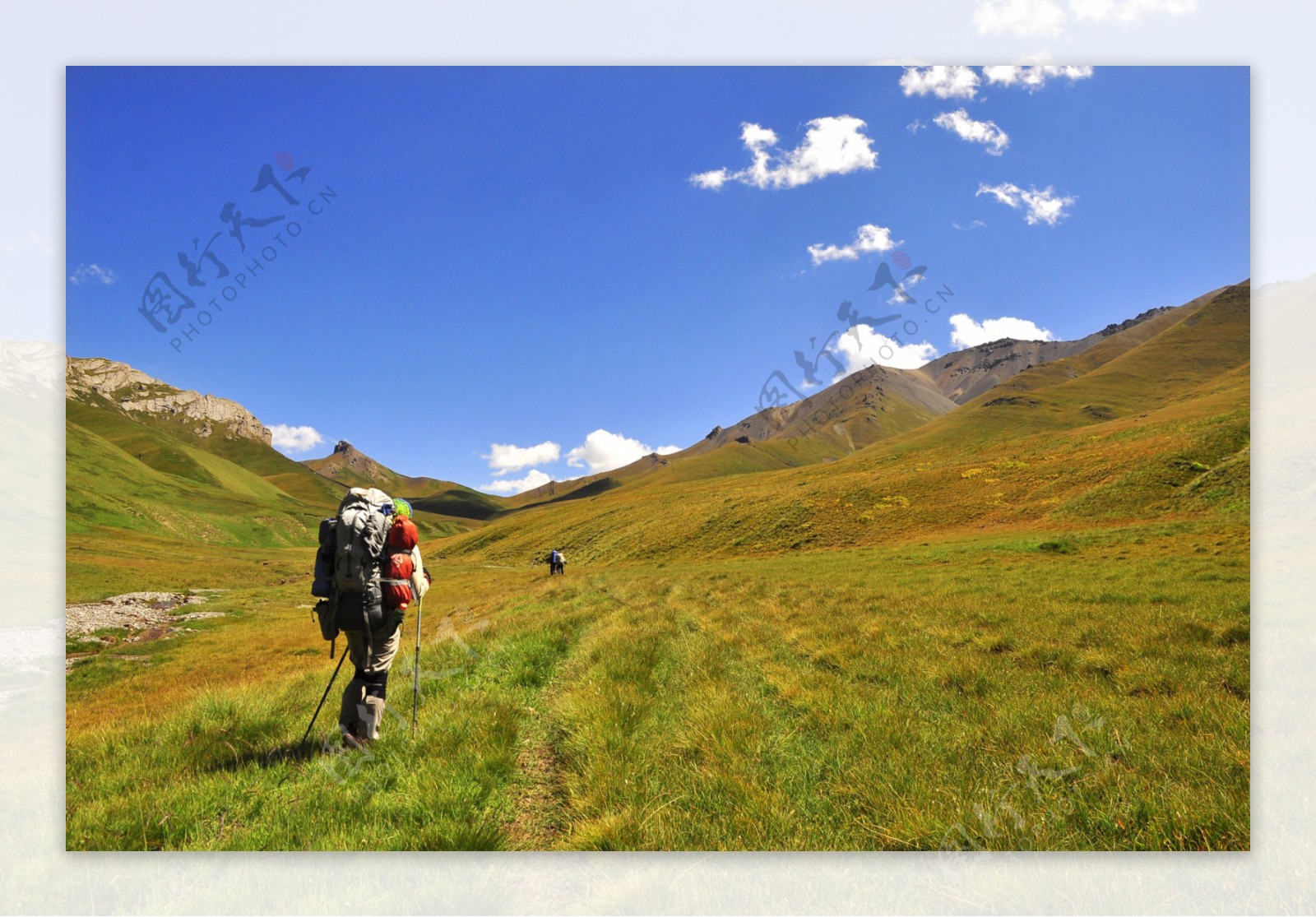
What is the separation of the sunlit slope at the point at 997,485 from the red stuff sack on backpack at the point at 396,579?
10.7 meters

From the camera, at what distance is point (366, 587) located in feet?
16.0

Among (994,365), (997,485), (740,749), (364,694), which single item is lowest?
(740,749)

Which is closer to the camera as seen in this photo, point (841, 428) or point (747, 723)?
point (747, 723)

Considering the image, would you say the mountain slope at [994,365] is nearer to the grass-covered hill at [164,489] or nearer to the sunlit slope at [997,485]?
the sunlit slope at [997,485]

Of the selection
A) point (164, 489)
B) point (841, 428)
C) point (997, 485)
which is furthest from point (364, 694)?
point (841, 428)

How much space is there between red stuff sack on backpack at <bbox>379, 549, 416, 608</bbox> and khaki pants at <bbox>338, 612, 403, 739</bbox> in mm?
382

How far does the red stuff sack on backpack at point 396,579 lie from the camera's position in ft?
16.4

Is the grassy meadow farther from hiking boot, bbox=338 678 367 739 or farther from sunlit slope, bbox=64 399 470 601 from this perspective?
sunlit slope, bbox=64 399 470 601

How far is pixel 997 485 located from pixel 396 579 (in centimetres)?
4239

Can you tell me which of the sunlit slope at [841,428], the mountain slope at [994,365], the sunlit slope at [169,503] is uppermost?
the mountain slope at [994,365]

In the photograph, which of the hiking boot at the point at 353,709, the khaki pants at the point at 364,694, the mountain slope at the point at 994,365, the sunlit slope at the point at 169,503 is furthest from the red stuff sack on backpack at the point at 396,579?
the mountain slope at the point at 994,365

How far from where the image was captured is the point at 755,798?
389 centimetres

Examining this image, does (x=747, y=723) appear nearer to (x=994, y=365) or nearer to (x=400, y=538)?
(x=400, y=538)

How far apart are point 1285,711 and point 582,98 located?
1121 centimetres
